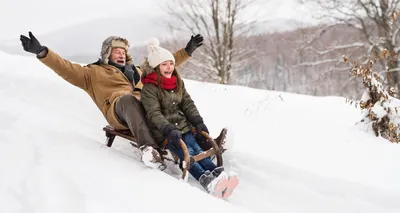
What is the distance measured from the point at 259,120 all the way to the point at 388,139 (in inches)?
50.0

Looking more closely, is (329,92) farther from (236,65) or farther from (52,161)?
(52,161)

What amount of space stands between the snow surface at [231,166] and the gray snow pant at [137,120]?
20 cm

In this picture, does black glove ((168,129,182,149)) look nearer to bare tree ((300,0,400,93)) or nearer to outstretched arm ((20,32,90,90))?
outstretched arm ((20,32,90,90))

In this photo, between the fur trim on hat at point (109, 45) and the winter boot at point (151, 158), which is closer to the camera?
the winter boot at point (151, 158)

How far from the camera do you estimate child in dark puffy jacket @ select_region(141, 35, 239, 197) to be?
114 inches

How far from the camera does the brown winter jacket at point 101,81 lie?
3.39 meters

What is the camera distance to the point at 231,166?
334 cm

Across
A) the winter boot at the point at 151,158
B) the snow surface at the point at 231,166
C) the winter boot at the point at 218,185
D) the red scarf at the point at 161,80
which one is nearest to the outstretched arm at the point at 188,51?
the snow surface at the point at 231,166

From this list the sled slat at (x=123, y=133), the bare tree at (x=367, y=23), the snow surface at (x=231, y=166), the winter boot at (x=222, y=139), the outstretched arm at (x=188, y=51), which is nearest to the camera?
the snow surface at (x=231, y=166)

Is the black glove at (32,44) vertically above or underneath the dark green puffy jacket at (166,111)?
above

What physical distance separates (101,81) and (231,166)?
1.50 m

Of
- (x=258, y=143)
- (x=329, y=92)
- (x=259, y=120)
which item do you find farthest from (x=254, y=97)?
(x=329, y=92)

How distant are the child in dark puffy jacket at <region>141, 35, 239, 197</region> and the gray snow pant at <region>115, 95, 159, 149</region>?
0.06 m

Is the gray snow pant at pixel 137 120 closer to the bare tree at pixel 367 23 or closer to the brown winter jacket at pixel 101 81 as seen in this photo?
the brown winter jacket at pixel 101 81
